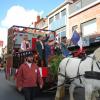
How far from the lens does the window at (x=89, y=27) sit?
87.7 ft

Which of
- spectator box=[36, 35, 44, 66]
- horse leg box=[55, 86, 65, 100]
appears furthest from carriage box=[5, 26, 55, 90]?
horse leg box=[55, 86, 65, 100]

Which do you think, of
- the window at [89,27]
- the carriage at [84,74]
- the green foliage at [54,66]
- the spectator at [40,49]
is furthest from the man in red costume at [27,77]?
the window at [89,27]

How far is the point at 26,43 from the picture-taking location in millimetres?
12945

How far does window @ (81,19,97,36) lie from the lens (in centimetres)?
2673

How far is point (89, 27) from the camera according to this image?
27.6 m

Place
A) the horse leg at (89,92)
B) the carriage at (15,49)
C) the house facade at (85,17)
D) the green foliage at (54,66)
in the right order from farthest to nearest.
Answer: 1. the house facade at (85,17)
2. the carriage at (15,49)
3. the green foliage at (54,66)
4. the horse leg at (89,92)

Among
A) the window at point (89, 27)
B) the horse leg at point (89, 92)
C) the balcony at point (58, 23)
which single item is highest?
the balcony at point (58, 23)

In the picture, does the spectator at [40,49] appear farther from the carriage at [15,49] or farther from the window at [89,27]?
the window at [89,27]

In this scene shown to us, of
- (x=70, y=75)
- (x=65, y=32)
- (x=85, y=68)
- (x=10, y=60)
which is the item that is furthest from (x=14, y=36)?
(x=65, y=32)

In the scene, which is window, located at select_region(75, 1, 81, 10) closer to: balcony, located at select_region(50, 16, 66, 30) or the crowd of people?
balcony, located at select_region(50, 16, 66, 30)

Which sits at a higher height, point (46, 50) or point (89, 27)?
point (89, 27)

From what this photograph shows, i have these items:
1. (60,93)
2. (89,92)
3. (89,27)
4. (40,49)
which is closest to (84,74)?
(89,92)

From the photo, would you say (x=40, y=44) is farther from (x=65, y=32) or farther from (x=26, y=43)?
(x=65, y=32)

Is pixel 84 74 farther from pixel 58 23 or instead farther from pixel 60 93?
pixel 58 23
